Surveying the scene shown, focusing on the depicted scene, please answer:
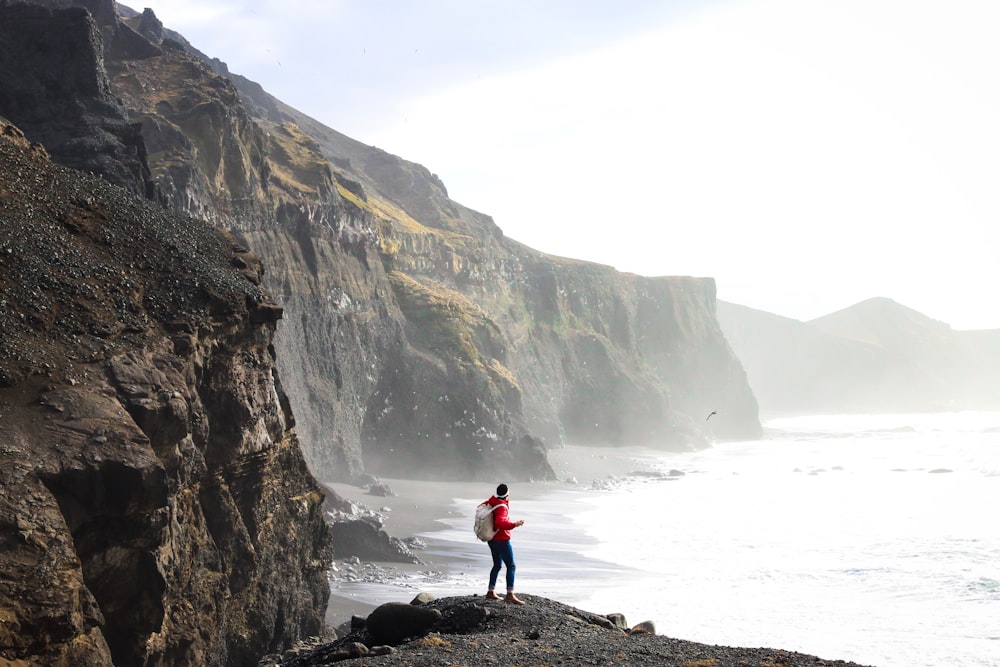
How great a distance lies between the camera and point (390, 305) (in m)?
60.8

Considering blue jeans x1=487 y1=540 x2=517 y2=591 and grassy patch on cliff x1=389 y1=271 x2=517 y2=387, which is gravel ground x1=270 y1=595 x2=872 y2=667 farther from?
grassy patch on cliff x1=389 y1=271 x2=517 y2=387

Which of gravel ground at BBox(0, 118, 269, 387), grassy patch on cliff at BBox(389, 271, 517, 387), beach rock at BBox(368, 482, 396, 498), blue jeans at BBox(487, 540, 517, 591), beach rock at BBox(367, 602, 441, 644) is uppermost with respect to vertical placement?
grassy patch on cliff at BBox(389, 271, 517, 387)

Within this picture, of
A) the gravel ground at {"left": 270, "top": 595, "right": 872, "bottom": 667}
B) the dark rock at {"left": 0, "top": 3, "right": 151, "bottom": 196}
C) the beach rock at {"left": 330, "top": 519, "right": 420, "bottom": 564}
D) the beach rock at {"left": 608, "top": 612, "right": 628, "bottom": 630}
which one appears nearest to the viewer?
the gravel ground at {"left": 270, "top": 595, "right": 872, "bottom": 667}

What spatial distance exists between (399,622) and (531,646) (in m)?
2.19

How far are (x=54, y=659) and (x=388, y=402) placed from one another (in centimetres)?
4640

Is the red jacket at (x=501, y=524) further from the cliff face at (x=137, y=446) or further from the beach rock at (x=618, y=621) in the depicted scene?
the cliff face at (x=137, y=446)

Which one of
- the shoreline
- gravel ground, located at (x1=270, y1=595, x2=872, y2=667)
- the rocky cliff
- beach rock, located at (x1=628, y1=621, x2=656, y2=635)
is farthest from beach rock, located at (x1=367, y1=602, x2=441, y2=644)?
the rocky cliff

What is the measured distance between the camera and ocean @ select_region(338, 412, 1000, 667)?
20062 millimetres

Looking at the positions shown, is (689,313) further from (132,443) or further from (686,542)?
(132,443)

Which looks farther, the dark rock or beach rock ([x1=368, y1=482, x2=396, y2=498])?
beach rock ([x1=368, y1=482, x2=396, y2=498])

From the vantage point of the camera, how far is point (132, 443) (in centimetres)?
1179

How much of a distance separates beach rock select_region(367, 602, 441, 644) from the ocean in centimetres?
937

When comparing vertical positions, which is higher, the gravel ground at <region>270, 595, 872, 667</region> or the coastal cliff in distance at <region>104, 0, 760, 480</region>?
the coastal cliff in distance at <region>104, 0, 760, 480</region>

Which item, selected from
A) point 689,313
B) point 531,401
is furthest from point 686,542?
point 689,313
